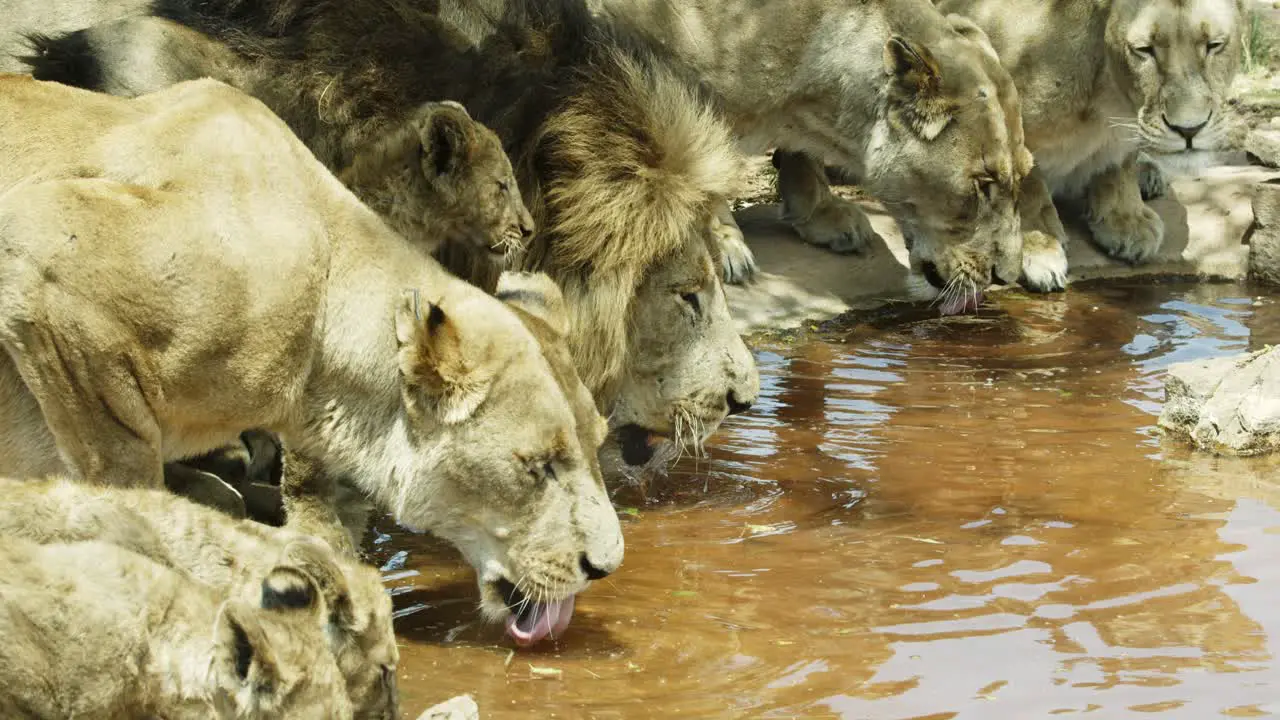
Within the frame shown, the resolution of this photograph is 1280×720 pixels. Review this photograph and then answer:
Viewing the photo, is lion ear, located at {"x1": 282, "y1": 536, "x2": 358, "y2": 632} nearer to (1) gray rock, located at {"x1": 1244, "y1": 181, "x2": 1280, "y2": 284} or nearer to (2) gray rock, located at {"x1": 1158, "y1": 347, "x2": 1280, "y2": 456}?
(2) gray rock, located at {"x1": 1158, "y1": 347, "x2": 1280, "y2": 456}

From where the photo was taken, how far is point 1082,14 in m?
11.5

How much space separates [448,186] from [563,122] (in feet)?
2.36

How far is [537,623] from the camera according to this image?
581cm

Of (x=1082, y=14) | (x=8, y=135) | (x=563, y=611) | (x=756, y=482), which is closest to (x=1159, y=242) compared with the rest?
(x=1082, y=14)

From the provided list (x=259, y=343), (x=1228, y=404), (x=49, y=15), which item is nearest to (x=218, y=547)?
(x=259, y=343)

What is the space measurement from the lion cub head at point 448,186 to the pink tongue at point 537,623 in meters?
1.55

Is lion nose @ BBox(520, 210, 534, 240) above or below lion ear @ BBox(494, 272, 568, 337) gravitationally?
above

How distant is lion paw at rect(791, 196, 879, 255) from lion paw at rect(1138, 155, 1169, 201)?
2448 millimetres

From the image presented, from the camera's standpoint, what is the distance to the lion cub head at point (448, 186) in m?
6.67

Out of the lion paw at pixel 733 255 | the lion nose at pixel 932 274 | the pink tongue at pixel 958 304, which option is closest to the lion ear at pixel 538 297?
the lion paw at pixel 733 255

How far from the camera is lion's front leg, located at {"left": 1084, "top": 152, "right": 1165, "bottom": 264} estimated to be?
12.2 m

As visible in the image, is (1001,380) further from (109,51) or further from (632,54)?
(109,51)

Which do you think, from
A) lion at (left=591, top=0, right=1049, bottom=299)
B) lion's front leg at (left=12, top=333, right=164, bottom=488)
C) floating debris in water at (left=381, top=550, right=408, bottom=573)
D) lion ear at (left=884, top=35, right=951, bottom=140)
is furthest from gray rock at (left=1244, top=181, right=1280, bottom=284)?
lion's front leg at (left=12, top=333, right=164, bottom=488)

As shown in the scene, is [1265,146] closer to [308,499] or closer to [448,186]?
[448,186]
